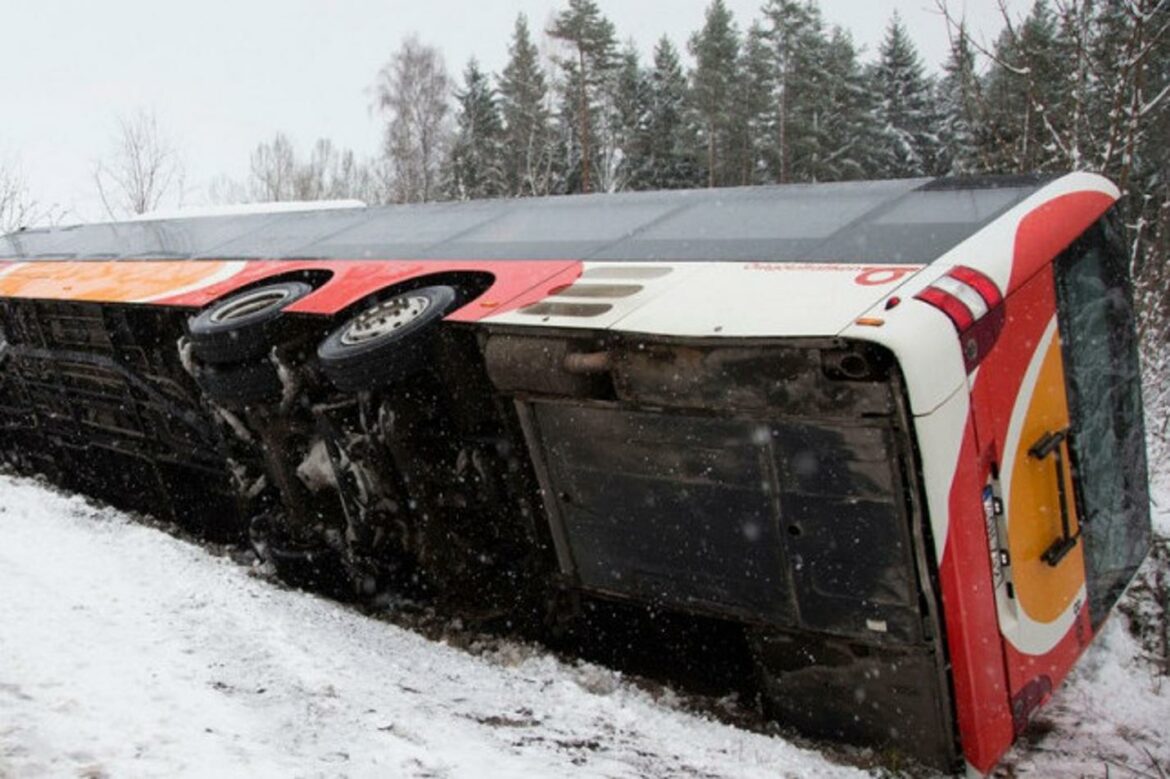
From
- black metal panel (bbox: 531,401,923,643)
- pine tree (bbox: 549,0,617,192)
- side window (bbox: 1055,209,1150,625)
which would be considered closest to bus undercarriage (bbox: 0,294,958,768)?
black metal panel (bbox: 531,401,923,643)

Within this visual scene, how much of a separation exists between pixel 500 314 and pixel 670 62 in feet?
119

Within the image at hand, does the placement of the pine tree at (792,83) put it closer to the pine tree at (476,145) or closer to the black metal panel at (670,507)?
the pine tree at (476,145)

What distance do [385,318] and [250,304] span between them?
115 centimetres

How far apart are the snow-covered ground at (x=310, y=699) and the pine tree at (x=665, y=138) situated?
32115 millimetres

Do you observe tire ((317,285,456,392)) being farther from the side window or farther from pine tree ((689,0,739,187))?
pine tree ((689,0,739,187))

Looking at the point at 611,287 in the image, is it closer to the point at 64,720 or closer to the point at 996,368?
the point at 996,368

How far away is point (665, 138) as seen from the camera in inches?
1447

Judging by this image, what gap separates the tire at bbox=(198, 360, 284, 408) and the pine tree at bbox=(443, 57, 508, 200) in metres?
30.2

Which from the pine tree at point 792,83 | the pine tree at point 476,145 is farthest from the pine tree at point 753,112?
the pine tree at point 476,145

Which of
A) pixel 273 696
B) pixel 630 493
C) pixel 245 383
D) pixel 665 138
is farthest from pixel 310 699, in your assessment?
pixel 665 138

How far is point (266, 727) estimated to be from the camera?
301cm

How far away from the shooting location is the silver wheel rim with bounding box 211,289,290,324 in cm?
517

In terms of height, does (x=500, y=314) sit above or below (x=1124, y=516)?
above

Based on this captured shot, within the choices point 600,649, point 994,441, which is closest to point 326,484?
point 600,649
